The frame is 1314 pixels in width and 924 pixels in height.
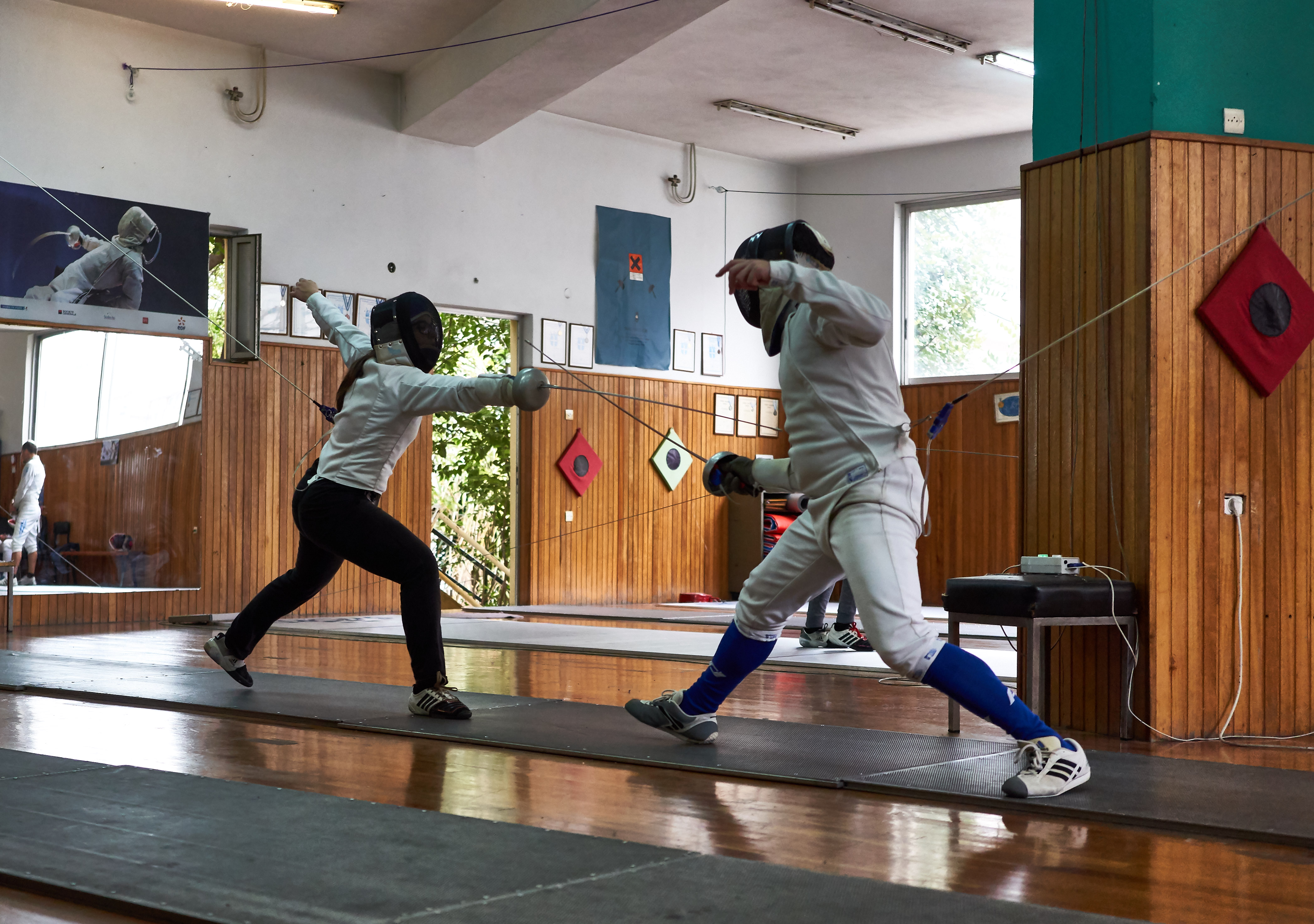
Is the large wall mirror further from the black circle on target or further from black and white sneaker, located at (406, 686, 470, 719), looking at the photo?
the black circle on target

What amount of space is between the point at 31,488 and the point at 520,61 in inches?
155

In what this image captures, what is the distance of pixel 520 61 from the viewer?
793 cm

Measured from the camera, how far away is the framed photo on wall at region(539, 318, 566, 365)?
1012cm

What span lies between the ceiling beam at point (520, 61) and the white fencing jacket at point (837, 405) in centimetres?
456

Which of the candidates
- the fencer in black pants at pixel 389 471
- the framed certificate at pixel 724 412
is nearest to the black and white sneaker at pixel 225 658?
the fencer in black pants at pixel 389 471

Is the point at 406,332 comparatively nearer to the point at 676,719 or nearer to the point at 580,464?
the point at 676,719

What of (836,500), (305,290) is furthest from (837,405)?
(305,290)

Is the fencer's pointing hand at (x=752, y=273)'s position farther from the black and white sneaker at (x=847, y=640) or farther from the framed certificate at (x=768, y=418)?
the framed certificate at (x=768, y=418)

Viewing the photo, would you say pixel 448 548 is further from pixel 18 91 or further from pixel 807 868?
pixel 807 868

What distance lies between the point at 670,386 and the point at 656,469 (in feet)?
2.42

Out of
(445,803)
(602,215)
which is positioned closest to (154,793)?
(445,803)

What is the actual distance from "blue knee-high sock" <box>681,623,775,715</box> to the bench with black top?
2.05 feet

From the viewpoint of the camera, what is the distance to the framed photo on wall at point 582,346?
10359 millimetres

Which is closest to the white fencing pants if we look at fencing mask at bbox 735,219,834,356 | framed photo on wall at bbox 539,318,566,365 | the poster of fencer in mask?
fencing mask at bbox 735,219,834,356
